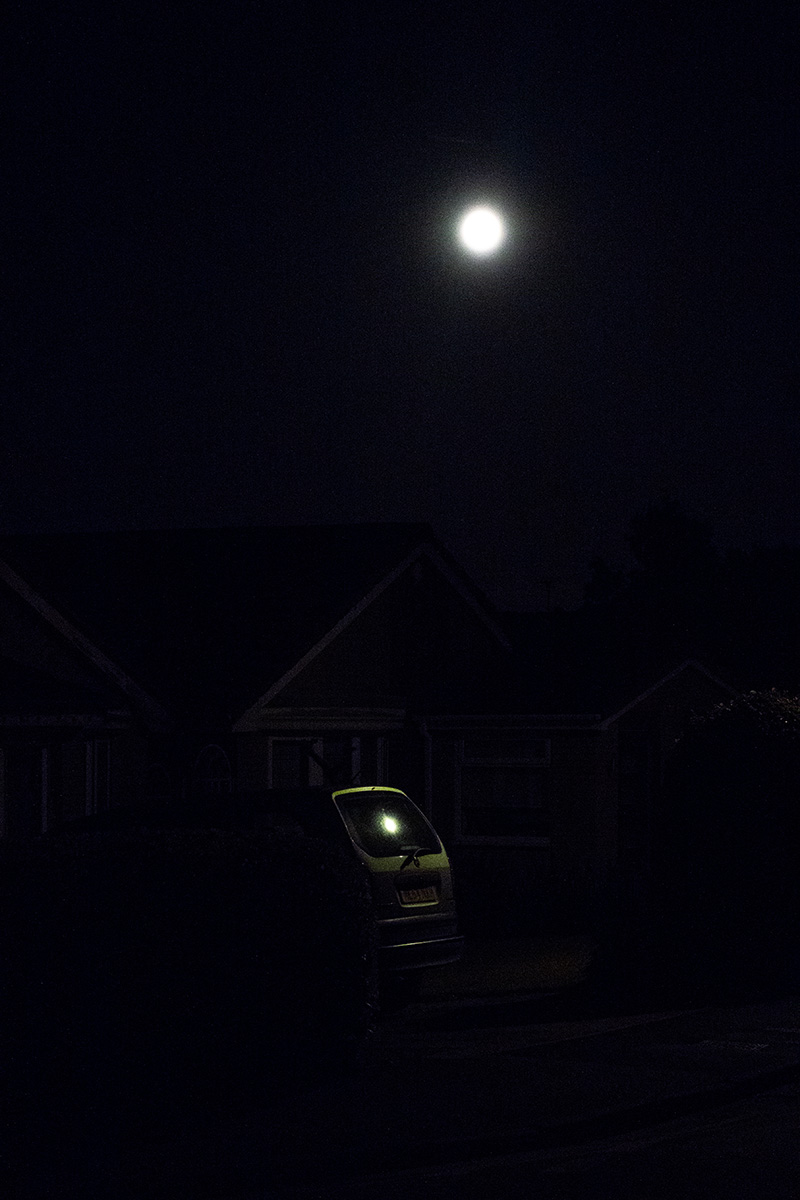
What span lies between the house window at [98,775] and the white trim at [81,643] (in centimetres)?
82

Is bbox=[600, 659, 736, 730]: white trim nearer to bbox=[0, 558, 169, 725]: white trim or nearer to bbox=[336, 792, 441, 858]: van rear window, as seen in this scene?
bbox=[0, 558, 169, 725]: white trim

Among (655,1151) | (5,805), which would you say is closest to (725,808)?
(655,1151)

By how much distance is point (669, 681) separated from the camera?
26828mm

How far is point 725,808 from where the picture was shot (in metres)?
15.3

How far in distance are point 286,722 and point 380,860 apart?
9.80 m

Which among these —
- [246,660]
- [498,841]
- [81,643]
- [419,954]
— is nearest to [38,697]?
[81,643]

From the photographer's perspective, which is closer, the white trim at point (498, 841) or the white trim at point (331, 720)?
the white trim at point (331, 720)

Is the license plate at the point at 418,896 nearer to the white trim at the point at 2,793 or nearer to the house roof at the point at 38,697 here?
the house roof at the point at 38,697

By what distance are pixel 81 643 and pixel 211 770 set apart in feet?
10.5

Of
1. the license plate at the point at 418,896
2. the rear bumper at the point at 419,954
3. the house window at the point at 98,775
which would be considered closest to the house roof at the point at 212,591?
the house window at the point at 98,775

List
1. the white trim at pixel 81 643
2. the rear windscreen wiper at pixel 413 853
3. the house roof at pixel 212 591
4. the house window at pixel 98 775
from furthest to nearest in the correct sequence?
1. the house roof at pixel 212 591
2. the house window at pixel 98 775
3. the white trim at pixel 81 643
4. the rear windscreen wiper at pixel 413 853

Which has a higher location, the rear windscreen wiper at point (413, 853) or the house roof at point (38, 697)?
the house roof at point (38, 697)

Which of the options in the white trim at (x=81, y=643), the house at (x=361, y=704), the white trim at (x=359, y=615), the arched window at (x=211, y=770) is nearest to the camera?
the white trim at (x=81, y=643)

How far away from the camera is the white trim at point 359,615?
23516 millimetres
